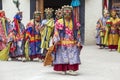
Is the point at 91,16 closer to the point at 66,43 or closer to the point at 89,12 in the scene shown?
the point at 89,12

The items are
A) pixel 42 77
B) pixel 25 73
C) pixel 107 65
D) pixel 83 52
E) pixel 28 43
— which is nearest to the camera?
pixel 42 77

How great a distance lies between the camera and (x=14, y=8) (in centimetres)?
2189

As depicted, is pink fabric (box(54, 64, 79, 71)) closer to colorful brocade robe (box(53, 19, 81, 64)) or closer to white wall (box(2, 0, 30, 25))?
colorful brocade robe (box(53, 19, 81, 64))

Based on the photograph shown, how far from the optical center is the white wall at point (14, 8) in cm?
2173

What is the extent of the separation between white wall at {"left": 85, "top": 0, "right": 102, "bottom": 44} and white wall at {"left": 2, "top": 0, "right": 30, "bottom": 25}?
263cm

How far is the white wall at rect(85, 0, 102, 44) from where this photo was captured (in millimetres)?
21281

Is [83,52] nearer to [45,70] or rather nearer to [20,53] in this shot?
[20,53]

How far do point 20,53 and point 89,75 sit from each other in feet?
12.8

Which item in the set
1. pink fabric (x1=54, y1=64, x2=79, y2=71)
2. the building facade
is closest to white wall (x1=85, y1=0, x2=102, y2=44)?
the building facade

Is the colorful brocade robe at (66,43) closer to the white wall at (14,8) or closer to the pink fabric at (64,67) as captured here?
the pink fabric at (64,67)


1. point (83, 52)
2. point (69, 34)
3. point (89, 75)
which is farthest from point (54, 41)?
point (83, 52)

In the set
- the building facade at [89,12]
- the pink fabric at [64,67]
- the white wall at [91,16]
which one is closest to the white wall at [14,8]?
the building facade at [89,12]

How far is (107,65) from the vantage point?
13.5 meters

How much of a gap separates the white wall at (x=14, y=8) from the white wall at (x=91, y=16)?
263cm
